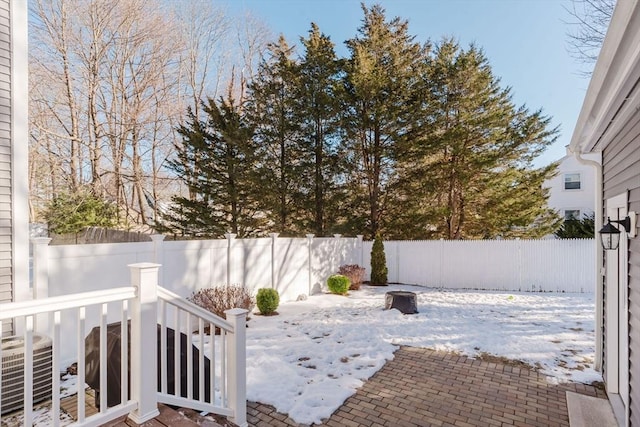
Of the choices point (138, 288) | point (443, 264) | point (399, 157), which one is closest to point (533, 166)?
point (399, 157)

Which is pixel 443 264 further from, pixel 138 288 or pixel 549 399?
pixel 138 288

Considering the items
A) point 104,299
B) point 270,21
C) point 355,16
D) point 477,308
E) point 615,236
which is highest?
point 270,21

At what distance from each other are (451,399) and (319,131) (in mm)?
11832

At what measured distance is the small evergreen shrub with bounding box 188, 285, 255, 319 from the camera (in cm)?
612

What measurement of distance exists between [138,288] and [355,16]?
15.2 metres

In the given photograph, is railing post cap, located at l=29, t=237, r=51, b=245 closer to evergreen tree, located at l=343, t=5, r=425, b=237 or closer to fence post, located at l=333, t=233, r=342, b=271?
fence post, located at l=333, t=233, r=342, b=271

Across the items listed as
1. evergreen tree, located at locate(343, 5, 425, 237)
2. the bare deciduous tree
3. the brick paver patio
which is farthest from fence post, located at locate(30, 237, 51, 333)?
evergreen tree, located at locate(343, 5, 425, 237)

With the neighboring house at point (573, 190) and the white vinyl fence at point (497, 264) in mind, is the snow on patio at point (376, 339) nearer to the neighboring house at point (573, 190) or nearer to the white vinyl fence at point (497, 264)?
the white vinyl fence at point (497, 264)

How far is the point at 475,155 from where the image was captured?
44.1 ft

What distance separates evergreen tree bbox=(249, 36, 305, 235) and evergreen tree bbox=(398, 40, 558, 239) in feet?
15.0

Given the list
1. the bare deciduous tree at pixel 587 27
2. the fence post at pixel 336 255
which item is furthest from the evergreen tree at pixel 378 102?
the bare deciduous tree at pixel 587 27

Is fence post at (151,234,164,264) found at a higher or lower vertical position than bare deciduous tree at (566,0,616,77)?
lower

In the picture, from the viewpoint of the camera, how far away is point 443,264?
11.1m

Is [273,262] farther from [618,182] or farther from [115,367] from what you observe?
[618,182]
